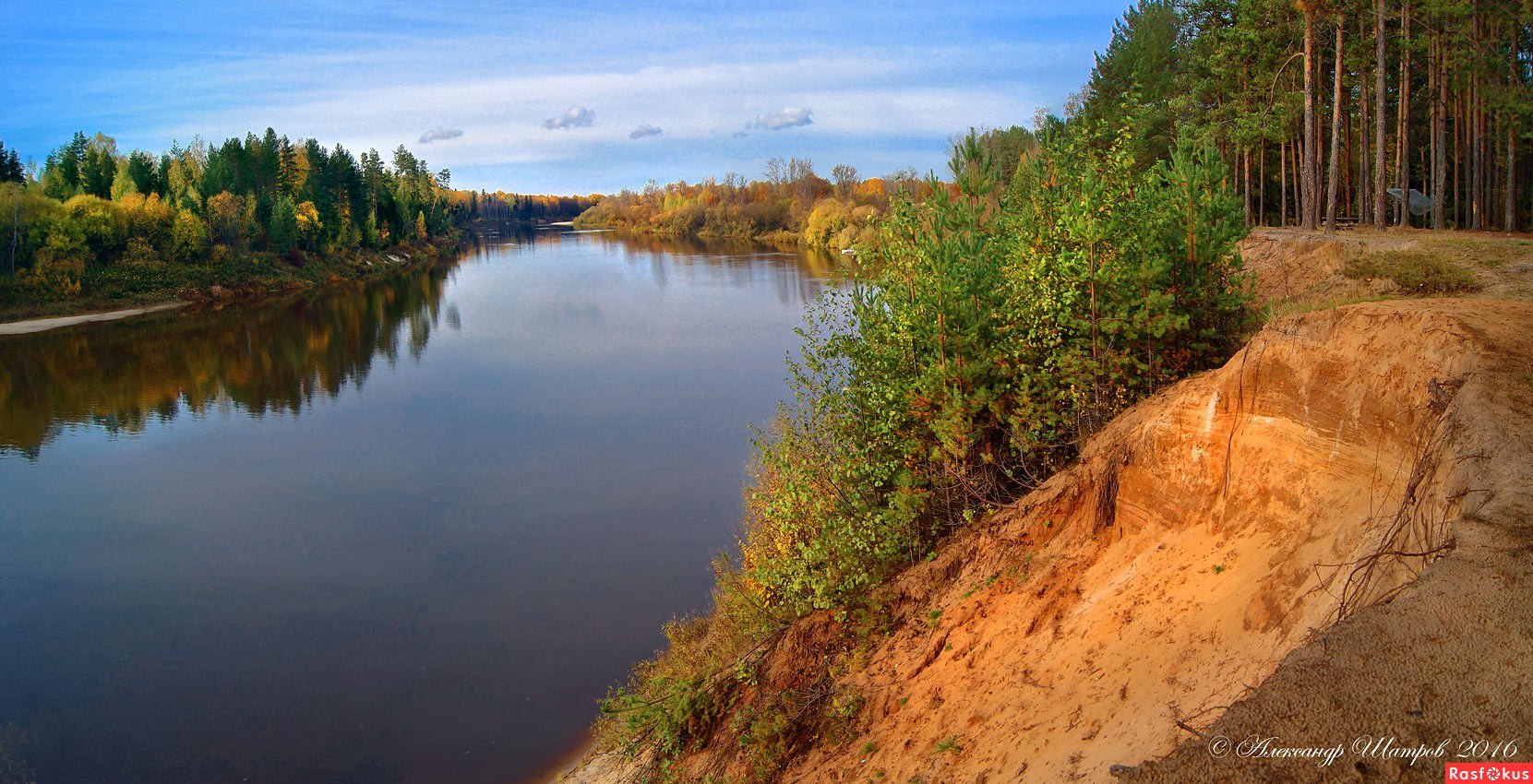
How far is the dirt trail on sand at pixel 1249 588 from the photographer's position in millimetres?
4406

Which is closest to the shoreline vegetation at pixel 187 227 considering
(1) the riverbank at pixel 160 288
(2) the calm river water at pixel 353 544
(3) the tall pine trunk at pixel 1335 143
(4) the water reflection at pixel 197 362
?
(1) the riverbank at pixel 160 288

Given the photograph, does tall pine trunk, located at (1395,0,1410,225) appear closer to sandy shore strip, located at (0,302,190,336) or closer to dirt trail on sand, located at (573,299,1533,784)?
dirt trail on sand, located at (573,299,1533,784)

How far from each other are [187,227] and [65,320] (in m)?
12.3

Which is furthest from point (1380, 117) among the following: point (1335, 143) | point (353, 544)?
point (353, 544)

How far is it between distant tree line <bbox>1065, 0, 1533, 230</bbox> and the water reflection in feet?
106

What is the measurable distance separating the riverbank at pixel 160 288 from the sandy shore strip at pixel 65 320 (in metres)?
0.04

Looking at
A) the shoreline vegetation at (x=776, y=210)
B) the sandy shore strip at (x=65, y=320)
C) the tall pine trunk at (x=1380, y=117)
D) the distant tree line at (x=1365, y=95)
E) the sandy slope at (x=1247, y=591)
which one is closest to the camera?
the sandy slope at (x=1247, y=591)

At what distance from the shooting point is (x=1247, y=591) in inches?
261

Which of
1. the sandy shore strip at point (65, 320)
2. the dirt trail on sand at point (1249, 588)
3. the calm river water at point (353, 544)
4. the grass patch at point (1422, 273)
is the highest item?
the sandy shore strip at point (65, 320)

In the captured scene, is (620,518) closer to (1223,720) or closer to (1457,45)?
(1223,720)

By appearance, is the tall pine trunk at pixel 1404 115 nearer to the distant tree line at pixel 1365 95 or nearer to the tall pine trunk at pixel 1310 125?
the distant tree line at pixel 1365 95

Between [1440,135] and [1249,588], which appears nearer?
[1249,588]

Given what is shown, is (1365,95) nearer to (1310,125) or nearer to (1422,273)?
(1310,125)

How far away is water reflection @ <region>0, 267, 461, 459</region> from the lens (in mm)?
33188
